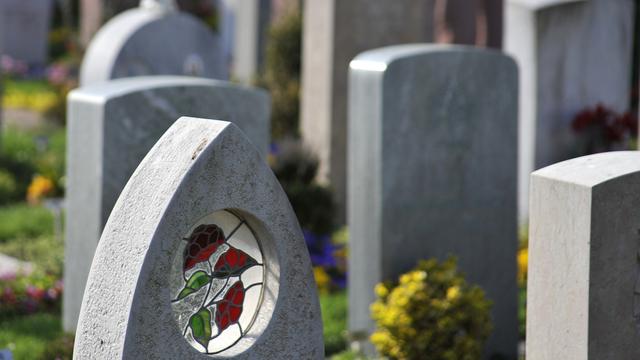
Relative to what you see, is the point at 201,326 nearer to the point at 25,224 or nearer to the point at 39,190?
the point at 25,224

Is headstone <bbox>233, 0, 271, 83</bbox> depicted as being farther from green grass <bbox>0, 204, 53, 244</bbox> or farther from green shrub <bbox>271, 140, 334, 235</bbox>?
green shrub <bbox>271, 140, 334, 235</bbox>

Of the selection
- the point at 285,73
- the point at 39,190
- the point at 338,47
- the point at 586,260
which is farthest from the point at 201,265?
the point at 285,73

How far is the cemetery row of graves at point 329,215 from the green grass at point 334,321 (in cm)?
2

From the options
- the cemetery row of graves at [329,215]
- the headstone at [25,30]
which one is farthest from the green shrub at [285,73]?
the headstone at [25,30]

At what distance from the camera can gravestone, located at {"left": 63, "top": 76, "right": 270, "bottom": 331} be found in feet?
18.2

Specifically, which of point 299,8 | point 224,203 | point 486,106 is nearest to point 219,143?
point 224,203

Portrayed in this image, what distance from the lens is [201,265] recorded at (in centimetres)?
349

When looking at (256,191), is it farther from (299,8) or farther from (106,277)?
(299,8)

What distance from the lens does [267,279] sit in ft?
11.9

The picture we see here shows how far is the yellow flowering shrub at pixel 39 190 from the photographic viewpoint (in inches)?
413

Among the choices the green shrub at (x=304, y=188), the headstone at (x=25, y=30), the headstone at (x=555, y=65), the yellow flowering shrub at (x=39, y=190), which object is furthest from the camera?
the headstone at (x=25, y=30)

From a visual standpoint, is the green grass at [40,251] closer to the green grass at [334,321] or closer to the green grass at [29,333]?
the green grass at [29,333]

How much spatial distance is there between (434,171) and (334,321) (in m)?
1.26

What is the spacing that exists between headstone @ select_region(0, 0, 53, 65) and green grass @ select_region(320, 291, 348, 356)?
1401cm
